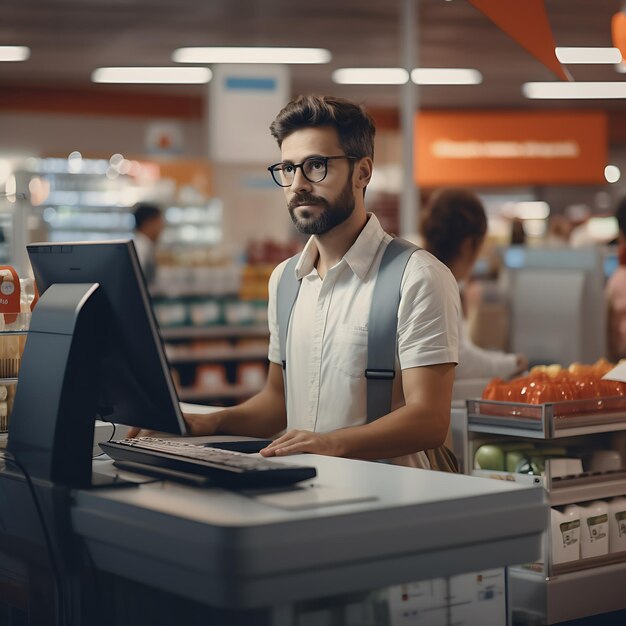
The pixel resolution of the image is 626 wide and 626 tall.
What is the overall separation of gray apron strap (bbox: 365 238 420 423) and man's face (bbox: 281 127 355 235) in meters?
0.19

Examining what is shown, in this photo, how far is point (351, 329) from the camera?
2691 mm

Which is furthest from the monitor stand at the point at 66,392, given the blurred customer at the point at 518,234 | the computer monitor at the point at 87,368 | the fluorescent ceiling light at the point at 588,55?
the fluorescent ceiling light at the point at 588,55

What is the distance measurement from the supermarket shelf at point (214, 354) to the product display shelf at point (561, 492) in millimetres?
6500

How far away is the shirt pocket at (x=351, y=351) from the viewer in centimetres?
267

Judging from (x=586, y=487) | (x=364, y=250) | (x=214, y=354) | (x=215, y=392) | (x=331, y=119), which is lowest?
(x=215, y=392)

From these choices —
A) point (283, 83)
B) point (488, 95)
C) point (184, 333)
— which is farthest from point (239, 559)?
point (488, 95)

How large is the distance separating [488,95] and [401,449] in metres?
14.9

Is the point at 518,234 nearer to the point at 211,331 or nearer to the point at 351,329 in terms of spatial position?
the point at 211,331

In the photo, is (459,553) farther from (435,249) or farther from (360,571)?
(435,249)

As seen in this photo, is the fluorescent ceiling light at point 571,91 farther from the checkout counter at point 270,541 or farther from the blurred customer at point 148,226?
the checkout counter at point 270,541

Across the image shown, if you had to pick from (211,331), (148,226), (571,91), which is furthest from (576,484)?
(571,91)

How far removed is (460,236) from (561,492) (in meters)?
1.40

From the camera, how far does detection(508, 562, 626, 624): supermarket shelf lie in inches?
113

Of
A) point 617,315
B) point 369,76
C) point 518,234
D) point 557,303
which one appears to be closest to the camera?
point 557,303
